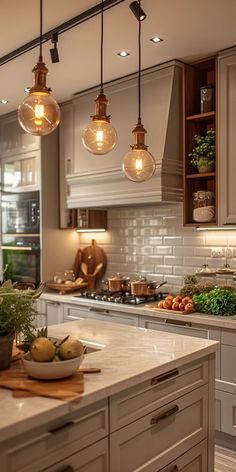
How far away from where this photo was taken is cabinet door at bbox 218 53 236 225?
126 inches

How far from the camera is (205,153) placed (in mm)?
3455

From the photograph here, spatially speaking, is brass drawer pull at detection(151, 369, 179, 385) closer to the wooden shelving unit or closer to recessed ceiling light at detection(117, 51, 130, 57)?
the wooden shelving unit

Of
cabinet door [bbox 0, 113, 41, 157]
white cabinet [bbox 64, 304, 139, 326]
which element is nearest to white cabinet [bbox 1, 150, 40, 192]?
cabinet door [bbox 0, 113, 41, 157]

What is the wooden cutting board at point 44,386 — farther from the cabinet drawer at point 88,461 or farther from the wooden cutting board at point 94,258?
the wooden cutting board at point 94,258

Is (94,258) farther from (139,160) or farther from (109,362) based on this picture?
(109,362)

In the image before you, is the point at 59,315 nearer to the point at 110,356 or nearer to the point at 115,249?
the point at 115,249

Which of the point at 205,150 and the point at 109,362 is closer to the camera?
the point at 109,362

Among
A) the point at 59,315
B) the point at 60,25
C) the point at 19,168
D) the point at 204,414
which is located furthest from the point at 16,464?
the point at 19,168

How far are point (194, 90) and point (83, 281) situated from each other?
208cm

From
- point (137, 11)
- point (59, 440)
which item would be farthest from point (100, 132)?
point (59, 440)

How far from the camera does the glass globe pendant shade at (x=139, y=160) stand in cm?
236

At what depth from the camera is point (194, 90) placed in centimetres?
362

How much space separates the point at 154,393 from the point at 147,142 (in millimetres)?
2317

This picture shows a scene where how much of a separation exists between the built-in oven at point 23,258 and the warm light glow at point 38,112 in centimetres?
261
